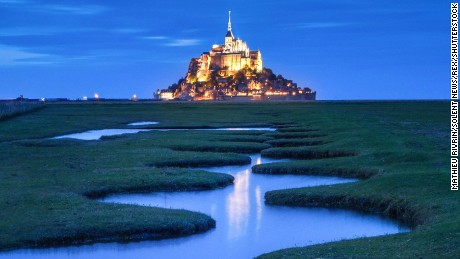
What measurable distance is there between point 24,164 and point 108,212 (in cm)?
1499

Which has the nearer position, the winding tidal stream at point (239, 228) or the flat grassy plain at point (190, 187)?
the flat grassy plain at point (190, 187)

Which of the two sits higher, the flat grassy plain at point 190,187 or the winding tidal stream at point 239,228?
the flat grassy plain at point 190,187

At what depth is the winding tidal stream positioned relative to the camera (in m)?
20.7

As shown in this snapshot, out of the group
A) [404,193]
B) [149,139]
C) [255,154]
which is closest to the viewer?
[404,193]

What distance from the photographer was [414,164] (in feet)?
108

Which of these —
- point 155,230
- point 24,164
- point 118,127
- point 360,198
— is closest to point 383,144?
point 360,198

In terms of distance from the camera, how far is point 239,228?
24.2 m

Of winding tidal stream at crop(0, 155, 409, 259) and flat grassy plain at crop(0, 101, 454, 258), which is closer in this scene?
flat grassy plain at crop(0, 101, 454, 258)

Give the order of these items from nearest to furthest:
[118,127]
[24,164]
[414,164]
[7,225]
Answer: [7,225], [414,164], [24,164], [118,127]

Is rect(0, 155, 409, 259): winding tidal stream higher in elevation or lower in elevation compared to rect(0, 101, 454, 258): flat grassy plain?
lower

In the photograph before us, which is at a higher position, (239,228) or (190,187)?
(190,187)

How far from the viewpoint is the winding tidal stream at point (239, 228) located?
20.7 metres

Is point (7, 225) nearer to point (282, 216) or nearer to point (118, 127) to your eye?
point (282, 216)

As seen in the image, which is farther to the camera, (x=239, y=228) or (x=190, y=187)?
(x=190, y=187)
